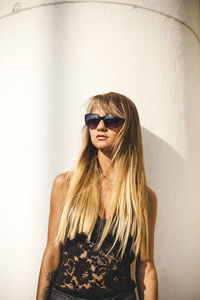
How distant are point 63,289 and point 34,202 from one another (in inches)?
30.2

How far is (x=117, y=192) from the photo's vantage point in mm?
1626

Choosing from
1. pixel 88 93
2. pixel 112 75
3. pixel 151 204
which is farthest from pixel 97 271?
pixel 112 75

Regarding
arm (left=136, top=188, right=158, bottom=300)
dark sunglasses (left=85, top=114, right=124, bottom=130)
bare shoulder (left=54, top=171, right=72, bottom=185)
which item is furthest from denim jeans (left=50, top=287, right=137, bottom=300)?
dark sunglasses (left=85, top=114, right=124, bottom=130)

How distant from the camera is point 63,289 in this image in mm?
1476

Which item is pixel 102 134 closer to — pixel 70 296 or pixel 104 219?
A: pixel 104 219

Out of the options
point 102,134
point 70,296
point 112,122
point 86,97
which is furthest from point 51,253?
point 86,97

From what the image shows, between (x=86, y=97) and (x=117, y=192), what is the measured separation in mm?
926

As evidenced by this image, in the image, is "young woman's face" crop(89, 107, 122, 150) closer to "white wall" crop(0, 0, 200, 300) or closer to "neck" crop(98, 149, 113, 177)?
"neck" crop(98, 149, 113, 177)

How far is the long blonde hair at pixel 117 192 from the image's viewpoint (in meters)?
1.51

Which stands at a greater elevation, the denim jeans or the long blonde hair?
the long blonde hair

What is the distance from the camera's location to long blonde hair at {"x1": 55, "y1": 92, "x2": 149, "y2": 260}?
151 cm

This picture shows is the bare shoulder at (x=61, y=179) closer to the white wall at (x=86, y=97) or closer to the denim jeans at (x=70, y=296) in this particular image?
the white wall at (x=86, y=97)

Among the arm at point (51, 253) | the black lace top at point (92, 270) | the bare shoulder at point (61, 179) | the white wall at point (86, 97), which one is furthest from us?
the white wall at point (86, 97)

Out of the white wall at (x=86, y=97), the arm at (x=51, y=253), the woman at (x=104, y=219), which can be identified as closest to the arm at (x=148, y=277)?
the woman at (x=104, y=219)
